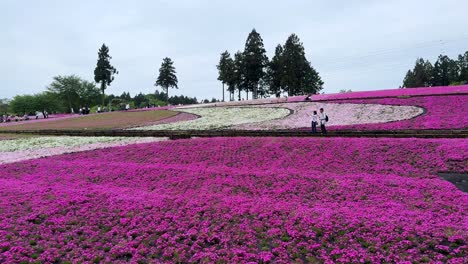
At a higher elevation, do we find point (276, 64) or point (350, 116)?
point (276, 64)

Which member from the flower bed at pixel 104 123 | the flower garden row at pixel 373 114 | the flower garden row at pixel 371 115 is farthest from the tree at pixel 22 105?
the flower garden row at pixel 371 115

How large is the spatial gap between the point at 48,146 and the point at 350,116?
24006mm

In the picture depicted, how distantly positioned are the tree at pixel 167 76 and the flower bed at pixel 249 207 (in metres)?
72.5

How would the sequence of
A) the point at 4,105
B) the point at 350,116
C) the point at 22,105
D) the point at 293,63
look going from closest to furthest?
the point at 350,116 → the point at 293,63 → the point at 22,105 → the point at 4,105

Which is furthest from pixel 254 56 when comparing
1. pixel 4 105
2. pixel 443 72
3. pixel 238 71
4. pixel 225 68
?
pixel 4 105

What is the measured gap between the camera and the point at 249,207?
1108 cm

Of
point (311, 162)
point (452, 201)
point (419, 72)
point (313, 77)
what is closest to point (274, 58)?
point (313, 77)

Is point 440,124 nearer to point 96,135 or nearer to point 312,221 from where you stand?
point 312,221

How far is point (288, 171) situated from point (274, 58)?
66.0 m

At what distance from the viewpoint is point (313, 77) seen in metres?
108

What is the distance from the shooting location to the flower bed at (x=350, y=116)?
27.8 meters

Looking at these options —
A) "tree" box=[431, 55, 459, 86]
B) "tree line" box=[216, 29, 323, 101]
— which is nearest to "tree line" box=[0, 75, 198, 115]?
"tree line" box=[216, 29, 323, 101]

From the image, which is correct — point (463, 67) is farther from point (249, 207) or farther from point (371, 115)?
point (249, 207)

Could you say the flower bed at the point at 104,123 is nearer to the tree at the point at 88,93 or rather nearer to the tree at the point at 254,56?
the tree at the point at 254,56
